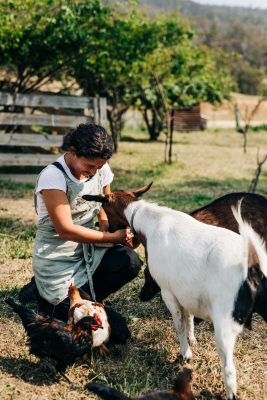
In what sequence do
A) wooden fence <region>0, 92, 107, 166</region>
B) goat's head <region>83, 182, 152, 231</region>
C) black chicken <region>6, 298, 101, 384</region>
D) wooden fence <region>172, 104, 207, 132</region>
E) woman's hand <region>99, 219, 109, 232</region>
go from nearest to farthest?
black chicken <region>6, 298, 101, 384</region> → goat's head <region>83, 182, 152, 231</region> → woman's hand <region>99, 219, 109, 232</region> → wooden fence <region>0, 92, 107, 166</region> → wooden fence <region>172, 104, 207, 132</region>

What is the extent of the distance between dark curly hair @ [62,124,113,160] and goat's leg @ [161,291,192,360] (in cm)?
107

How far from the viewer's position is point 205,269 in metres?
3.11

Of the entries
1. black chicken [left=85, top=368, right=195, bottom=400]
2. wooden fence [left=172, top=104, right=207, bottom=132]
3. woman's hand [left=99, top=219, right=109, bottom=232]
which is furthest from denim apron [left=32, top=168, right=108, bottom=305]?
wooden fence [left=172, top=104, right=207, bottom=132]

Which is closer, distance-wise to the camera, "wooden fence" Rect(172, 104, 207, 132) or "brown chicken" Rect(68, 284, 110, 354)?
"brown chicken" Rect(68, 284, 110, 354)

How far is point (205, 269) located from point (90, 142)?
1194 millimetres

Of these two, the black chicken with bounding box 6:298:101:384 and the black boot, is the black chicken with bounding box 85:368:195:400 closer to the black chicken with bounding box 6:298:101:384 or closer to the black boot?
the black chicken with bounding box 6:298:101:384

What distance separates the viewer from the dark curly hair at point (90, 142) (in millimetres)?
3539

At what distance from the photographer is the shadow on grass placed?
11.4 ft

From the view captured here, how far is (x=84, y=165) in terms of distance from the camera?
12.1ft

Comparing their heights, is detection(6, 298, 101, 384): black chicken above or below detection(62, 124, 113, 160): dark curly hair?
below

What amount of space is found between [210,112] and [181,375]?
38082 millimetres

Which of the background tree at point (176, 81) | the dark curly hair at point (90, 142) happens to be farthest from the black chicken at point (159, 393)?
the background tree at point (176, 81)

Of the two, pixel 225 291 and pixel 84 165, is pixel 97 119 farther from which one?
pixel 225 291

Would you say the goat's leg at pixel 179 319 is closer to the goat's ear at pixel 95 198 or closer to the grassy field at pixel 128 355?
the grassy field at pixel 128 355
